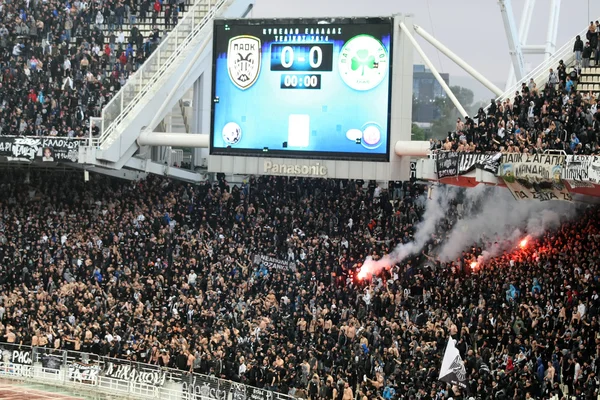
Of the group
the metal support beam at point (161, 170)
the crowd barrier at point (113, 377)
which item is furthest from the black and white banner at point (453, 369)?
the metal support beam at point (161, 170)

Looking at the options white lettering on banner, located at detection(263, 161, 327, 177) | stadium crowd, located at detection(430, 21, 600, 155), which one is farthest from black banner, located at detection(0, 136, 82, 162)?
stadium crowd, located at detection(430, 21, 600, 155)

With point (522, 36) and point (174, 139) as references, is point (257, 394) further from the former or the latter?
point (522, 36)

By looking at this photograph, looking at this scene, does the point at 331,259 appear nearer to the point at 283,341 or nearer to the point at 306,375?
the point at 283,341

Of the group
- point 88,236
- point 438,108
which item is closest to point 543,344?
point 88,236

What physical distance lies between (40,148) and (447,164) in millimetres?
14138

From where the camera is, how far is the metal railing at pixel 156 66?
3684cm

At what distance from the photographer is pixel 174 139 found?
117 ft

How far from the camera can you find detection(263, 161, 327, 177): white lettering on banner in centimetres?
3192

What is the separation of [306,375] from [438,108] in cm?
5937

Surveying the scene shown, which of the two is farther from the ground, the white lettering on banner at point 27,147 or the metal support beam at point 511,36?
the metal support beam at point 511,36

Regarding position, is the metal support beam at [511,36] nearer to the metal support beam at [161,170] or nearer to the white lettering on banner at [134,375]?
the metal support beam at [161,170]

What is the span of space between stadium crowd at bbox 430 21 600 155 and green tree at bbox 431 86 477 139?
3214 cm

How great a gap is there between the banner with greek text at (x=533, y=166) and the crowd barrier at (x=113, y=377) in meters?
6.95

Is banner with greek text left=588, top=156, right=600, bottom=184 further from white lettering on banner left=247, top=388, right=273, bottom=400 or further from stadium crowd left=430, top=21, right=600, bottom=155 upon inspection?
white lettering on banner left=247, top=388, right=273, bottom=400
